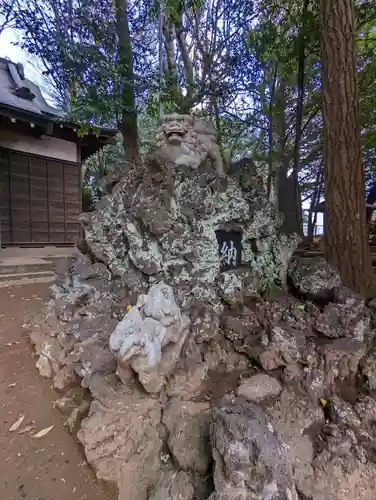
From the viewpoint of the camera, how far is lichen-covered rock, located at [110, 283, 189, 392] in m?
1.63

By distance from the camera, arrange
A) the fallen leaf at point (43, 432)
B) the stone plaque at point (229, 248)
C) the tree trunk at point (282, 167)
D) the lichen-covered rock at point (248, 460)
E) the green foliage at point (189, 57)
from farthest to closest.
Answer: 1. the tree trunk at point (282, 167)
2. the green foliage at point (189, 57)
3. the stone plaque at point (229, 248)
4. the fallen leaf at point (43, 432)
5. the lichen-covered rock at point (248, 460)

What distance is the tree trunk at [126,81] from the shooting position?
16.3ft

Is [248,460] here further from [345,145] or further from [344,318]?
[345,145]

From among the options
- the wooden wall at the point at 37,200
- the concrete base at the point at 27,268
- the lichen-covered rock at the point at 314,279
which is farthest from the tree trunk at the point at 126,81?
the lichen-covered rock at the point at 314,279

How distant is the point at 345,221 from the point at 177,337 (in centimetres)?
219

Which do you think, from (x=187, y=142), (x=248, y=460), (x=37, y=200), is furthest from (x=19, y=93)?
(x=248, y=460)

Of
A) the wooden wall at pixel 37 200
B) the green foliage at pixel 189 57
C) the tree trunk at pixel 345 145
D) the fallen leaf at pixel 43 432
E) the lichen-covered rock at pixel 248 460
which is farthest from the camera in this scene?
the wooden wall at pixel 37 200

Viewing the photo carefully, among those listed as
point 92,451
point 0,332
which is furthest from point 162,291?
point 0,332

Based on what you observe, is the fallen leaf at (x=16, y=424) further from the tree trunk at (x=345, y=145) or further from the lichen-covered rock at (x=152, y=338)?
the tree trunk at (x=345, y=145)

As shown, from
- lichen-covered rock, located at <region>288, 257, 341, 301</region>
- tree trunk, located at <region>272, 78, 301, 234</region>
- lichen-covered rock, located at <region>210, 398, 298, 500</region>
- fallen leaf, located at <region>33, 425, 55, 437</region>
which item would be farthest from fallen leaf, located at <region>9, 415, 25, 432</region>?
tree trunk, located at <region>272, 78, 301, 234</region>

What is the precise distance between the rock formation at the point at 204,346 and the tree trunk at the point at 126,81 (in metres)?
2.86

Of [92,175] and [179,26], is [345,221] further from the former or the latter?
[92,175]

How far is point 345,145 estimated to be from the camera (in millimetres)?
3012

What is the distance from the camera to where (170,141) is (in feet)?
8.23
